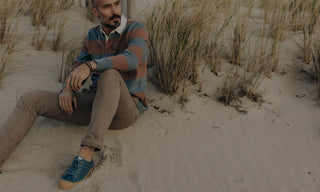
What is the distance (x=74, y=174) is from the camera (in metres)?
2.09

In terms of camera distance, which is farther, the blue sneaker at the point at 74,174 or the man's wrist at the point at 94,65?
the man's wrist at the point at 94,65

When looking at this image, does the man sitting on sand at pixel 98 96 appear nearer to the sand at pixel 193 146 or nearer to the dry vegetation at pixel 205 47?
the sand at pixel 193 146

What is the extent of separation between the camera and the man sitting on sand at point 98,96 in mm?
2137

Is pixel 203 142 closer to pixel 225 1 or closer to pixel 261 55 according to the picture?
pixel 261 55

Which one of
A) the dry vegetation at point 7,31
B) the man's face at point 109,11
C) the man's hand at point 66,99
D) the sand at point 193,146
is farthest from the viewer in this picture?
the dry vegetation at point 7,31

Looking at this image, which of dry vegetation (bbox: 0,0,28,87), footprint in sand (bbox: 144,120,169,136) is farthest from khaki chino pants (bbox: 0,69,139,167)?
dry vegetation (bbox: 0,0,28,87)

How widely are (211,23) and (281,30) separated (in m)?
0.80

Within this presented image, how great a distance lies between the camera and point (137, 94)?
2.62 metres

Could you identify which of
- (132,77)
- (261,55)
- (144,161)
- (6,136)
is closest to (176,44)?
(132,77)

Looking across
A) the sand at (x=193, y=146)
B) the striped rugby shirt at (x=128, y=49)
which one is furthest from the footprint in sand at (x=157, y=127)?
the striped rugby shirt at (x=128, y=49)

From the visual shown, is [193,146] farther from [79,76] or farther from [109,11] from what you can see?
[109,11]

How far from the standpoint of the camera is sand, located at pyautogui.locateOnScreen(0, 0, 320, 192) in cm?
218

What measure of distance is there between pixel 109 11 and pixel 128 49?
1.20 feet

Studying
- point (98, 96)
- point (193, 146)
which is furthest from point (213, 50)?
point (98, 96)
